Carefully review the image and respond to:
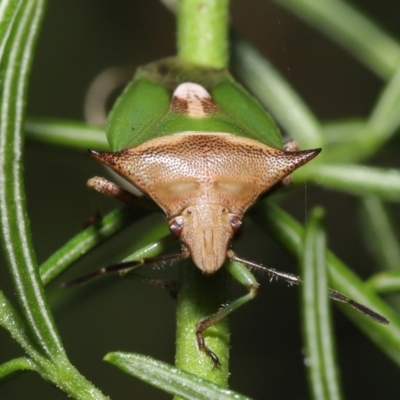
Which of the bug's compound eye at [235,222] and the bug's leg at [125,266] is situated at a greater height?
the bug's compound eye at [235,222]

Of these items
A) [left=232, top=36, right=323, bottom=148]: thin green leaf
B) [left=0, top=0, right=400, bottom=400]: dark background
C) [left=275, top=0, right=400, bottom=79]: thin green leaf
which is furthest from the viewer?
[left=0, top=0, right=400, bottom=400]: dark background

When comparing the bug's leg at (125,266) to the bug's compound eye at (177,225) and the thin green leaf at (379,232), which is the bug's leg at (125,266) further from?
the thin green leaf at (379,232)

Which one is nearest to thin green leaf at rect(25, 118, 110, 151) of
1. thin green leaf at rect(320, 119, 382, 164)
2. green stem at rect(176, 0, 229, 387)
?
green stem at rect(176, 0, 229, 387)

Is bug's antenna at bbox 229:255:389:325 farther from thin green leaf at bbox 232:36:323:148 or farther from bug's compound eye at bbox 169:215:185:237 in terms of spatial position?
thin green leaf at bbox 232:36:323:148

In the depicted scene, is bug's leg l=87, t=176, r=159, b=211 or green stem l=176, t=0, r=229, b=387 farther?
bug's leg l=87, t=176, r=159, b=211

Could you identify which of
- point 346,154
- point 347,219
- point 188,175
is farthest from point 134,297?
point 188,175

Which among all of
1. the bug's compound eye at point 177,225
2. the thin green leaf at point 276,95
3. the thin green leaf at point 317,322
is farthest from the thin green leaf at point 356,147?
the bug's compound eye at point 177,225
